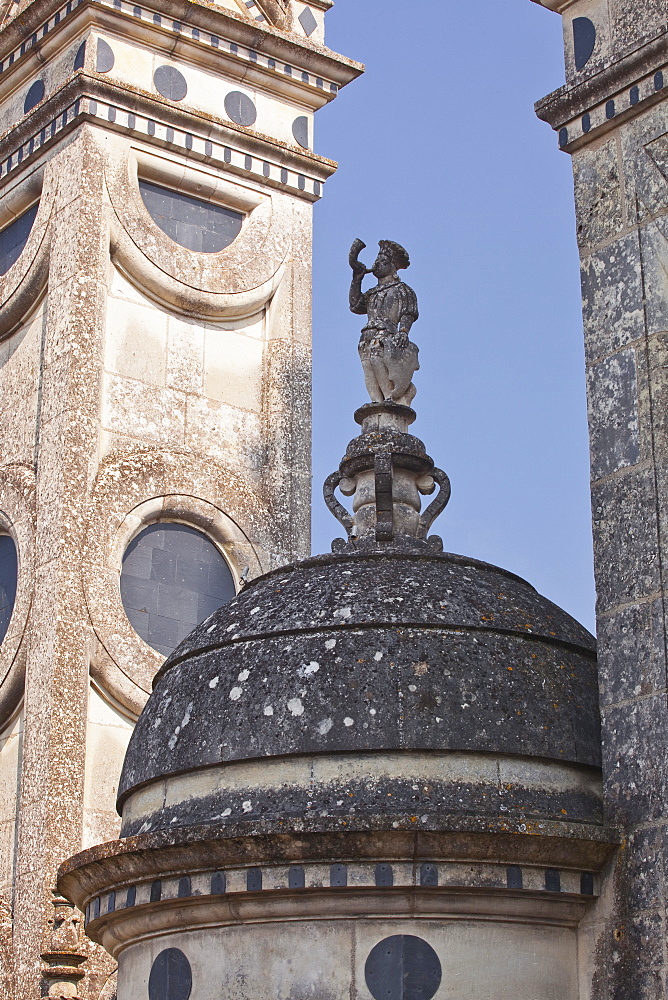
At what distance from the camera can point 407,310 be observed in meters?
9.84

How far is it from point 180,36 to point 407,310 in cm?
579

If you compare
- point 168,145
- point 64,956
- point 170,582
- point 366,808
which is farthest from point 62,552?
point 366,808

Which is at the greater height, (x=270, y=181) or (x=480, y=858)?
Answer: (x=270, y=181)

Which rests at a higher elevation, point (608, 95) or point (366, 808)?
point (608, 95)

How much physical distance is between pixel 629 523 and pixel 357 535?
1.73 meters

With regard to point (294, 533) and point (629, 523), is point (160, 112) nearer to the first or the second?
point (294, 533)

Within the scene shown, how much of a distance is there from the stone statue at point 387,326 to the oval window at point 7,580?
461 cm

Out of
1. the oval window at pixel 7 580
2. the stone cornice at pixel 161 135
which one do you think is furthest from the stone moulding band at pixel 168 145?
the oval window at pixel 7 580

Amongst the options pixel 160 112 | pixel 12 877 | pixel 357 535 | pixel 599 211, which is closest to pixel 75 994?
pixel 12 877

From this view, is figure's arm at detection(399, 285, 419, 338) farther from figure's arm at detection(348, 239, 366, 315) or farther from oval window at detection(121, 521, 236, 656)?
oval window at detection(121, 521, 236, 656)

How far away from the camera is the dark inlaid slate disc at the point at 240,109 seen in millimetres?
14961

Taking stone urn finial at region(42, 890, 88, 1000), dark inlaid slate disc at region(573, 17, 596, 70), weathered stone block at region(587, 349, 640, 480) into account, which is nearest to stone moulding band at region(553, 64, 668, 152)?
dark inlaid slate disc at region(573, 17, 596, 70)

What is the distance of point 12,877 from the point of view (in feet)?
40.1

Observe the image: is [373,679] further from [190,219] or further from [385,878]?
[190,219]
